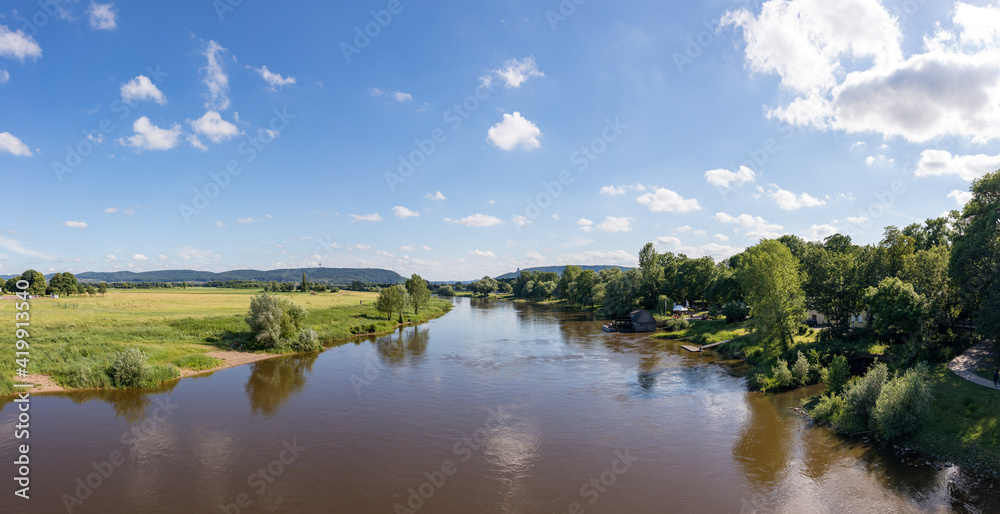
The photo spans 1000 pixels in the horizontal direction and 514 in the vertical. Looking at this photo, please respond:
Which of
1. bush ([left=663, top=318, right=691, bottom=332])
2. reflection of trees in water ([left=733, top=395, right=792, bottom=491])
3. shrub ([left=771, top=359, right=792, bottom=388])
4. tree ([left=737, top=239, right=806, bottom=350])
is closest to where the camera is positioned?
reflection of trees in water ([left=733, top=395, right=792, bottom=491])

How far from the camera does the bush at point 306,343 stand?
4856cm

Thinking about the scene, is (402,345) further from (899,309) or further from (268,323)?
(899,309)

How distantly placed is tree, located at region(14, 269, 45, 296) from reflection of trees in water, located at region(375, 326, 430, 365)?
82840 millimetres

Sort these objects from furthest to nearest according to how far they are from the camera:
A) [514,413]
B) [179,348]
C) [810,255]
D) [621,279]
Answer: [621,279]
[810,255]
[179,348]
[514,413]

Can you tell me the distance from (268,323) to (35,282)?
85.7 meters

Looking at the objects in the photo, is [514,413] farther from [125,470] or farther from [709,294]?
[709,294]

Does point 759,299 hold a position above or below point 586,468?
above

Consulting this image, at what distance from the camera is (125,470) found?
18953mm

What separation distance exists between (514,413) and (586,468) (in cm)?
801

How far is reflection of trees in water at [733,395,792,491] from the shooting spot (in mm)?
18906

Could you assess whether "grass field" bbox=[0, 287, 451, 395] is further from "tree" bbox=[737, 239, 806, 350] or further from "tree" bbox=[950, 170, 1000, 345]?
"tree" bbox=[950, 170, 1000, 345]

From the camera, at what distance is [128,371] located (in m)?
32.1

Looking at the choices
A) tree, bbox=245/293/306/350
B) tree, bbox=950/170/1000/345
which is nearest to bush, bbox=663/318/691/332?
tree, bbox=950/170/1000/345

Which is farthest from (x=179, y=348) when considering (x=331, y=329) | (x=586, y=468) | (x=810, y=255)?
(x=810, y=255)
